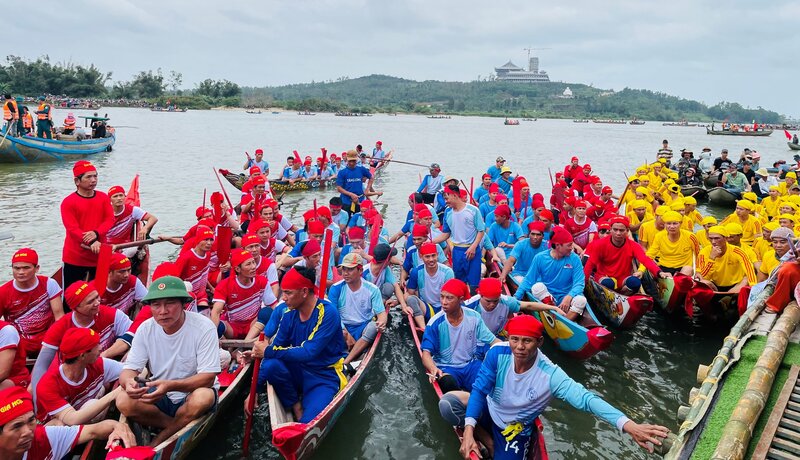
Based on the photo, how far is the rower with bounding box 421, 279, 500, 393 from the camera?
524 cm

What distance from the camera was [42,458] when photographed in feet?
11.5

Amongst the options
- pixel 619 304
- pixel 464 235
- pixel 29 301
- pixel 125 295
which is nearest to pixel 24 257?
pixel 29 301

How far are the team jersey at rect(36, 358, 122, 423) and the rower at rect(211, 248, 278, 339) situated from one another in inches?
56.3

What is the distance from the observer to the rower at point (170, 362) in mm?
3996

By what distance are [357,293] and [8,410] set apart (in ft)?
12.5

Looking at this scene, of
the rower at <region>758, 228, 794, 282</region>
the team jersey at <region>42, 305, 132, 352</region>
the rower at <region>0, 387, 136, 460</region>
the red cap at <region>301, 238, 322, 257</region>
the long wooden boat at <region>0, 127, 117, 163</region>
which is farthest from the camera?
the long wooden boat at <region>0, 127, 117, 163</region>

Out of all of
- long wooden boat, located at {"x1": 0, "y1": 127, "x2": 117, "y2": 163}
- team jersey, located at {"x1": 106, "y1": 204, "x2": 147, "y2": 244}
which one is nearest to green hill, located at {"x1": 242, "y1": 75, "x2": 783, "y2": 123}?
long wooden boat, located at {"x1": 0, "y1": 127, "x2": 117, "y2": 163}

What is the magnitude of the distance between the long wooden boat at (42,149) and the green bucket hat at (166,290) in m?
→ 23.5

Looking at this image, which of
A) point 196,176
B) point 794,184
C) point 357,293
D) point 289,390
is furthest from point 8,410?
point 196,176

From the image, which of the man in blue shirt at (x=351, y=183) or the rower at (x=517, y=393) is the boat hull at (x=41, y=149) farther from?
the rower at (x=517, y=393)

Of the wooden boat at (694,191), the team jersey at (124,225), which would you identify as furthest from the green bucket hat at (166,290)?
the wooden boat at (694,191)

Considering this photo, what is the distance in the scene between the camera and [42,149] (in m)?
23.3

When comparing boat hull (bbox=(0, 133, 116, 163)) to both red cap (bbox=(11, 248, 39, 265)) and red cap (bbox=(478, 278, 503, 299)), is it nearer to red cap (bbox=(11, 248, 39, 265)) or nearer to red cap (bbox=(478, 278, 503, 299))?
red cap (bbox=(11, 248, 39, 265))

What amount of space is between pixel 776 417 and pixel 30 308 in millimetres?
6710
